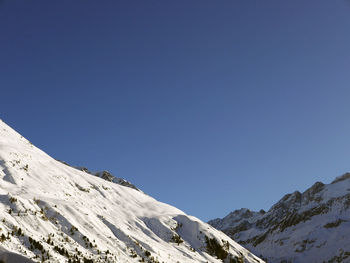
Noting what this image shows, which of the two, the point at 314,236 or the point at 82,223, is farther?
the point at 314,236

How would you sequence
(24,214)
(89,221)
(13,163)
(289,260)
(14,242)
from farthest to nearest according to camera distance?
(289,260) < (13,163) < (89,221) < (24,214) < (14,242)

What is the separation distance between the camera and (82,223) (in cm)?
3291

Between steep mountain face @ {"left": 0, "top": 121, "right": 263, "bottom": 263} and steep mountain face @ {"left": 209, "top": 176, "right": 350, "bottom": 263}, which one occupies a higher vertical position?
steep mountain face @ {"left": 0, "top": 121, "right": 263, "bottom": 263}

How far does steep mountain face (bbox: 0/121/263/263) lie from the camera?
84.8 ft

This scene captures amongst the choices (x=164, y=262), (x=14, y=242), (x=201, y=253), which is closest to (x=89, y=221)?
(x=164, y=262)

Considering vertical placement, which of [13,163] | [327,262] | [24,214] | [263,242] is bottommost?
[327,262]

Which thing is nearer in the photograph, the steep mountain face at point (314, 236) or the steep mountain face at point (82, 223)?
the steep mountain face at point (82, 223)

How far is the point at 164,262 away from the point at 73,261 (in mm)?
10575

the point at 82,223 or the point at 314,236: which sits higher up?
the point at 82,223

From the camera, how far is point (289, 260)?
152 meters

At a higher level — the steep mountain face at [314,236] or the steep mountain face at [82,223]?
the steep mountain face at [82,223]

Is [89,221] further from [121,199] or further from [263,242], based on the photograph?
[263,242]

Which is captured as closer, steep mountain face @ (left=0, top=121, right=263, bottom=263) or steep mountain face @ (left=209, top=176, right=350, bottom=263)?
steep mountain face @ (left=0, top=121, right=263, bottom=263)

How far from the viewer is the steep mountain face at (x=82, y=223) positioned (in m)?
25.9
